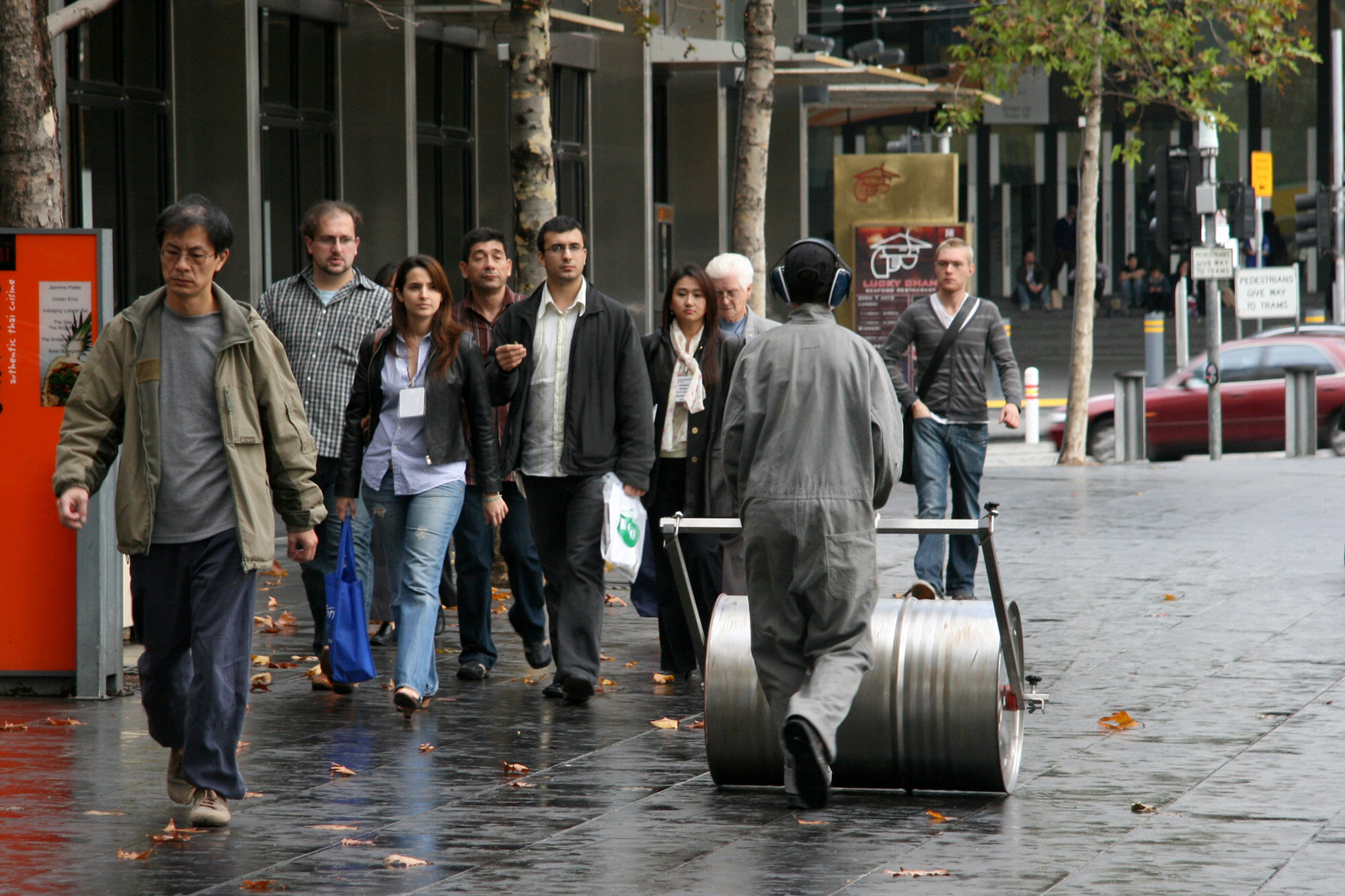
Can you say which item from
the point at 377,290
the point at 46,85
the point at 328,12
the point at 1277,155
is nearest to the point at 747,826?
the point at 377,290

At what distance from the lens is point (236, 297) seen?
16766mm

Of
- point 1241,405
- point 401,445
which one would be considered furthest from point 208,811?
point 1241,405

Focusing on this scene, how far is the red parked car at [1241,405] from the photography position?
22.1m

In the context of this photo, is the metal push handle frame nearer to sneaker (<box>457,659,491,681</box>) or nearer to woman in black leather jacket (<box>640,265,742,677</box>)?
woman in black leather jacket (<box>640,265,742,677</box>)

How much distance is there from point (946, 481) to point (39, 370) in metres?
4.78

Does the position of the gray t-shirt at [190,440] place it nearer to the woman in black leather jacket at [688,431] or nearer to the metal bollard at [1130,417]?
the woman in black leather jacket at [688,431]

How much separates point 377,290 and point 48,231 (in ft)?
4.64

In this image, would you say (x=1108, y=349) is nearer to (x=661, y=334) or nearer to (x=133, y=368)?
(x=661, y=334)

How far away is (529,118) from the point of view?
36.7 ft

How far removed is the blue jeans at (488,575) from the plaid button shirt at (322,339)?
0.68 meters

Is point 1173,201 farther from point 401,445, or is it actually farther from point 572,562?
point 401,445

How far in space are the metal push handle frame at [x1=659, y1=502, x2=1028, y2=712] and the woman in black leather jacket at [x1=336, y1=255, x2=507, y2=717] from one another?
4.63 ft

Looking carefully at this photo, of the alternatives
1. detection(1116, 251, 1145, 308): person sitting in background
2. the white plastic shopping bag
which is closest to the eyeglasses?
the white plastic shopping bag

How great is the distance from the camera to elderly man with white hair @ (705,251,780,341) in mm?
8266
